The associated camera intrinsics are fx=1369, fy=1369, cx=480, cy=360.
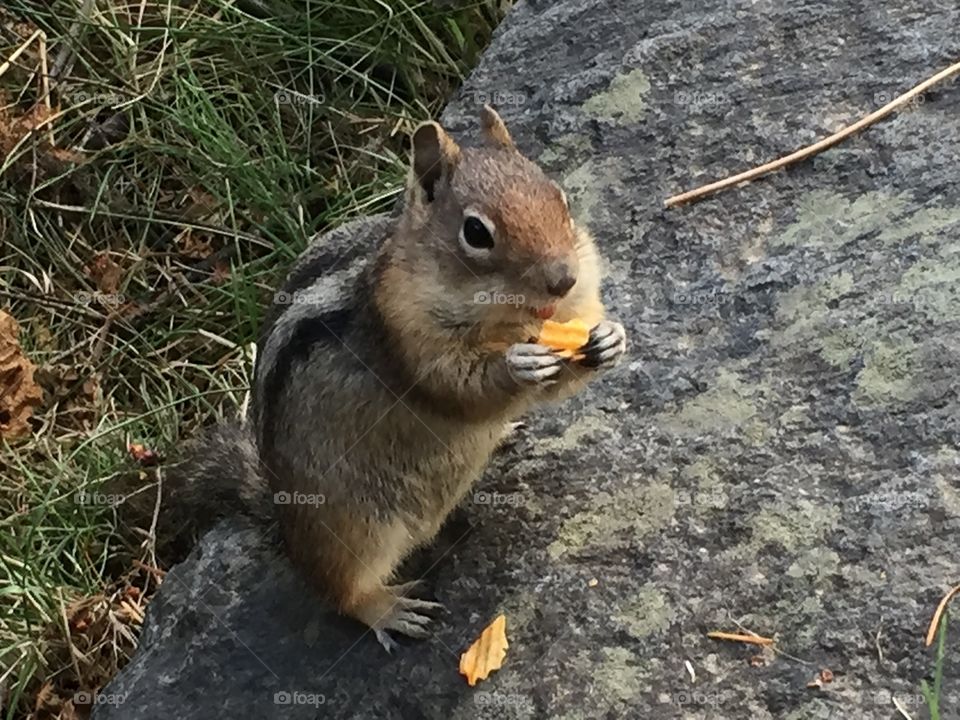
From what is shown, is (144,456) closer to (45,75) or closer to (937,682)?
(45,75)

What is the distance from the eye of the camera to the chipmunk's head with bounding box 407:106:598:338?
9.07 feet

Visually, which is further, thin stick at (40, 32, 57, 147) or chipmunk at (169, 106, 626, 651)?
thin stick at (40, 32, 57, 147)

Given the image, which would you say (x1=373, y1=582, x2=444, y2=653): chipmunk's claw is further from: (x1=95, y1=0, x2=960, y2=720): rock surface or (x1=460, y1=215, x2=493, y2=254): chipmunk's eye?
(x1=460, y1=215, x2=493, y2=254): chipmunk's eye

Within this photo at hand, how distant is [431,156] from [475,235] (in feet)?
0.93

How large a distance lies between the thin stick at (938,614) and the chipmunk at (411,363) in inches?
33.0

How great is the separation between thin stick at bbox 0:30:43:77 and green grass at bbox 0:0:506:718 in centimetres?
4

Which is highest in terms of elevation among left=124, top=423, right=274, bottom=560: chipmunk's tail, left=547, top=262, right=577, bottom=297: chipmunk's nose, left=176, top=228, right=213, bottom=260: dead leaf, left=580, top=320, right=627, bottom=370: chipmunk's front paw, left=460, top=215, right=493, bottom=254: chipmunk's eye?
left=460, top=215, right=493, bottom=254: chipmunk's eye

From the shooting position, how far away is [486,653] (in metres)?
3.07

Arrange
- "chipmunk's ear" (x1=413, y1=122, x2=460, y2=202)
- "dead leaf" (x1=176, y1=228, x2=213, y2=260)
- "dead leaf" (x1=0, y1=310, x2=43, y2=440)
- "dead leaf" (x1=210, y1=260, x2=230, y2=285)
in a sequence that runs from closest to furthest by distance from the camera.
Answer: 1. "chipmunk's ear" (x1=413, y1=122, x2=460, y2=202)
2. "dead leaf" (x1=0, y1=310, x2=43, y2=440)
3. "dead leaf" (x1=210, y1=260, x2=230, y2=285)
4. "dead leaf" (x1=176, y1=228, x2=213, y2=260)

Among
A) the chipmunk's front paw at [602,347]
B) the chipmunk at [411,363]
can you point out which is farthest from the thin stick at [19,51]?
the chipmunk's front paw at [602,347]

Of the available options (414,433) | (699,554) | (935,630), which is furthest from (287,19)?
(935,630)

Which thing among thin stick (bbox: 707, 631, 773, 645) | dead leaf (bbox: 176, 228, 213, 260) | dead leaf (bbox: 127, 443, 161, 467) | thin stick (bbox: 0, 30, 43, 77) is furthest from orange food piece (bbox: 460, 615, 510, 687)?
thin stick (bbox: 0, 30, 43, 77)

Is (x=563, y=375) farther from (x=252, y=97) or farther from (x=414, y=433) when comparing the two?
(x=252, y=97)

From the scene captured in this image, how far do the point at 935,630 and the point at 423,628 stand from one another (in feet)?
3.72
